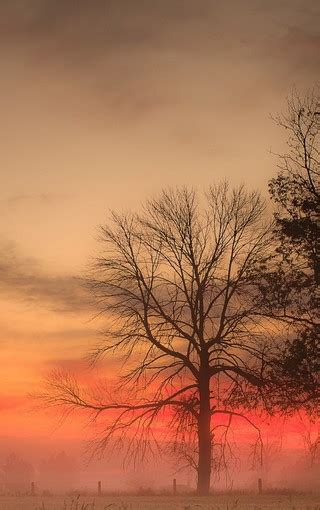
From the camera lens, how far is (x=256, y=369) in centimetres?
3656

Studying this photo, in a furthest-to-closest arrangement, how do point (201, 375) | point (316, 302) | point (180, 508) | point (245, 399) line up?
1. point (201, 375)
2. point (245, 399)
3. point (316, 302)
4. point (180, 508)

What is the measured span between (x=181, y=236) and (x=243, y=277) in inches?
156

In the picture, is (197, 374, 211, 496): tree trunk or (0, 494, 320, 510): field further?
(197, 374, 211, 496): tree trunk

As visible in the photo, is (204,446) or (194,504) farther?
(204,446)

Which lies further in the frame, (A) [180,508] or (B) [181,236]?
(B) [181,236]

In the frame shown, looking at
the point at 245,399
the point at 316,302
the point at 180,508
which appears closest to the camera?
the point at 180,508

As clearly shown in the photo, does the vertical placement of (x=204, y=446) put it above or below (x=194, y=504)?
above

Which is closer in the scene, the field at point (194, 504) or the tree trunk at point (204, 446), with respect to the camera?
the field at point (194, 504)

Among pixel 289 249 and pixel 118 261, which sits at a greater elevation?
pixel 118 261

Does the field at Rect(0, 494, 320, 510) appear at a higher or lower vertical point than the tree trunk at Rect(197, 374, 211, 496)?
lower

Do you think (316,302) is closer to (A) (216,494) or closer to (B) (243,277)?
(B) (243,277)

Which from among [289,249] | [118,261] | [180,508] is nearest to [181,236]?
[118,261]

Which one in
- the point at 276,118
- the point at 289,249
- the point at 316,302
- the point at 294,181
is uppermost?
the point at 276,118

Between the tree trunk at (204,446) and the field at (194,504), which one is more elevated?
the tree trunk at (204,446)
